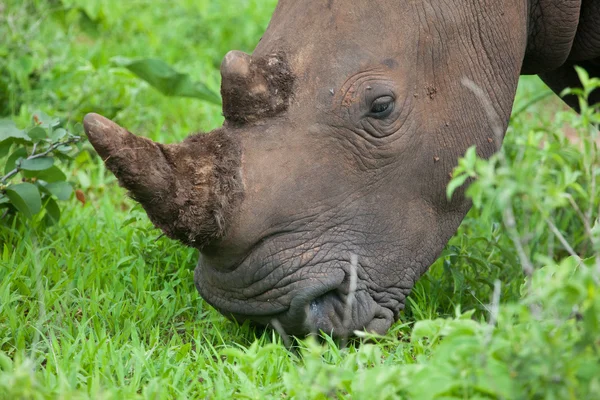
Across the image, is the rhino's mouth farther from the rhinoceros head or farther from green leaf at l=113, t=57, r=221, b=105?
green leaf at l=113, t=57, r=221, b=105

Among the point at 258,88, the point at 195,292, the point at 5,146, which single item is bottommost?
the point at 195,292

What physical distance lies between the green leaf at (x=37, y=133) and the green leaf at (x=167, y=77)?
1422 mm

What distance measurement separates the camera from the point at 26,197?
4434 mm

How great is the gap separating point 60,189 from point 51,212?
0.16 m

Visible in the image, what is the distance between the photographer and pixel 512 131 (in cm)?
636

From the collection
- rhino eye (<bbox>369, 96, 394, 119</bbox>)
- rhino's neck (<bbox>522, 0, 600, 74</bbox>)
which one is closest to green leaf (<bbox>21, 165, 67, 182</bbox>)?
rhino eye (<bbox>369, 96, 394, 119</bbox>)

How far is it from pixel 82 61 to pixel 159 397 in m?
4.21

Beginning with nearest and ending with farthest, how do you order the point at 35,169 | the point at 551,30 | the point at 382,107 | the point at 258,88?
the point at 258,88
the point at 382,107
the point at 551,30
the point at 35,169

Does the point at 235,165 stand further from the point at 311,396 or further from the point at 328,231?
the point at 311,396

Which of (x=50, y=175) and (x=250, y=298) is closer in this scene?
(x=250, y=298)

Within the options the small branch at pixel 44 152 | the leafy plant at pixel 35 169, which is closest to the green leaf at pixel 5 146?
the leafy plant at pixel 35 169

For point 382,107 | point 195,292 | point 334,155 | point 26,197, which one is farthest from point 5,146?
point 382,107

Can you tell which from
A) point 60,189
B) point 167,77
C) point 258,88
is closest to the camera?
point 258,88

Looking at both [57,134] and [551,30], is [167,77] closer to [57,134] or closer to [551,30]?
[57,134]
